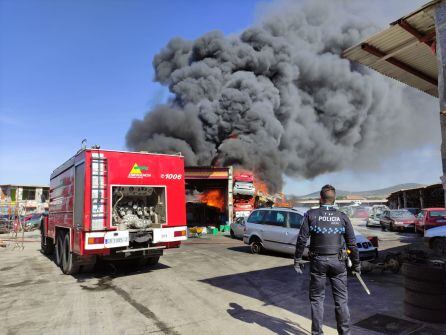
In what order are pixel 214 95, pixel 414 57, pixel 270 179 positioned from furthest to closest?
1. pixel 214 95
2. pixel 270 179
3. pixel 414 57

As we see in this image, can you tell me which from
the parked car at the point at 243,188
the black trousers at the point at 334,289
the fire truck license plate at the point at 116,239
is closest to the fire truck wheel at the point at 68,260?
the fire truck license plate at the point at 116,239

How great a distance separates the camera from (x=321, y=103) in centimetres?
3738

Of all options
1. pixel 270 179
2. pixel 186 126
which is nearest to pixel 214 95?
pixel 186 126

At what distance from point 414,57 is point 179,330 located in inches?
232

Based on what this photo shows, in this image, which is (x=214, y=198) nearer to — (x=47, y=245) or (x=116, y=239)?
(x=47, y=245)

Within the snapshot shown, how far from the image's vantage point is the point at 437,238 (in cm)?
1109

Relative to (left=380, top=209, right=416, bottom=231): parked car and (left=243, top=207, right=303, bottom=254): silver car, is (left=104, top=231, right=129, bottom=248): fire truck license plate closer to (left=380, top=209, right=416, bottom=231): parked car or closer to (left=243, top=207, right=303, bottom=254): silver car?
(left=243, top=207, right=303, bottom=254): silver car

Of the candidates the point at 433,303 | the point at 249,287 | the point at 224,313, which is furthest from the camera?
the point at 249,287

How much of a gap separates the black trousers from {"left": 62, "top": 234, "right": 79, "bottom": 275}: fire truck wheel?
6.32 metres

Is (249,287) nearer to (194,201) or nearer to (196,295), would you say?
(196,295)

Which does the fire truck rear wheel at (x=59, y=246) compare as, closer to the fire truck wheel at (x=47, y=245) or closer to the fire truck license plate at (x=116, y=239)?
the fire truck license plate at (x=116, y=239)

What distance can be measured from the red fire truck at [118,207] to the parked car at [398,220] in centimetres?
1566

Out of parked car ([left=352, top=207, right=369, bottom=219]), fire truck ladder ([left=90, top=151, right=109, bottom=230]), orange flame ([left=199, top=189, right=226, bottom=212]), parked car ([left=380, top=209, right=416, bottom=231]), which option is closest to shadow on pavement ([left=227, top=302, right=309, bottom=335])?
fire truck ladder ([left=90, top=151, right=109, bottom=230])

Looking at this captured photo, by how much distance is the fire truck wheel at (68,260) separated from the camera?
8445 millimetres
